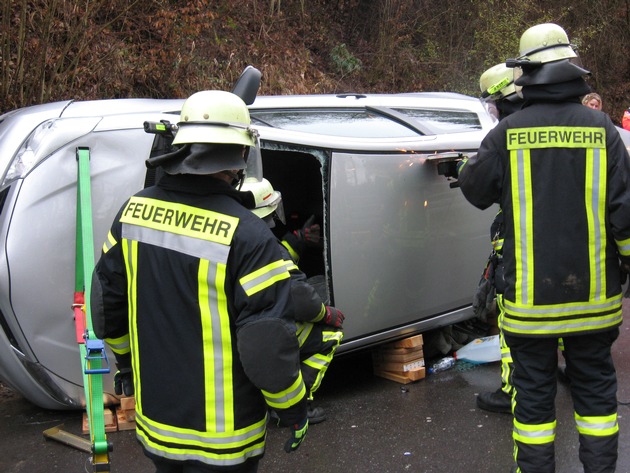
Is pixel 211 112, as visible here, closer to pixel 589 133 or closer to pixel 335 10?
pixel 589 133

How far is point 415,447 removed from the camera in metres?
3.97

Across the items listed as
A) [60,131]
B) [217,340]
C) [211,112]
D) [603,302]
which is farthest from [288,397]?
[60,131]

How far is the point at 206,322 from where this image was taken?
7.63 feet

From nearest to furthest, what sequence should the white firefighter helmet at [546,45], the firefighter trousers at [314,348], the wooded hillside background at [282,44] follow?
the white firefighter helmet at [546,45] < the firefighter trousers at [314,348] < the wooded hillside background at [282,44]

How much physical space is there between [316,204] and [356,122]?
3.47ft

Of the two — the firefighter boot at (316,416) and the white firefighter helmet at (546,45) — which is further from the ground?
the white firefighter helmet at (546,45)

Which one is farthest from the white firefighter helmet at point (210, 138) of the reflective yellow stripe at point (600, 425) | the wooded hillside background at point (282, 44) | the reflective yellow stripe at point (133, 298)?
the wooded hillside background at point (282, 44)

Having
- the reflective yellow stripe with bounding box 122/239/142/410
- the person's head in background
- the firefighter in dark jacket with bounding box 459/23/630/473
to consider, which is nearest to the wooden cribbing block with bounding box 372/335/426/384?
the firefighter in dark jacket with bounding box 459/23/630/473

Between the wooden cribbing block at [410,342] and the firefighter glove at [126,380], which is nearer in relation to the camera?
the firefighter glove at [126,380]

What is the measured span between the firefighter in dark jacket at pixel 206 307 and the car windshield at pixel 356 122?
173 cm

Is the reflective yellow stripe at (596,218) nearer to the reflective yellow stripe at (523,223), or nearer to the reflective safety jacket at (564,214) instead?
the reflective safety jacket at (564,214)

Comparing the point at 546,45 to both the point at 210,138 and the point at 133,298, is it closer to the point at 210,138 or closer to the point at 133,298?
the point at 210,138

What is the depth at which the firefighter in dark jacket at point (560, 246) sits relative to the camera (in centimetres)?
319

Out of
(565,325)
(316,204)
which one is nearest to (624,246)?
(565,325)
